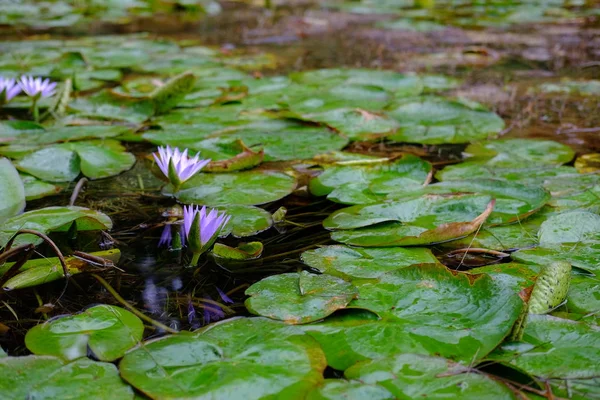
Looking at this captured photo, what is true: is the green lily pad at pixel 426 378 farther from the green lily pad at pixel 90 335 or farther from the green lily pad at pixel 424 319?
the green lily pad at pixel 90 335

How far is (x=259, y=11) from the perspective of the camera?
5.96 meters

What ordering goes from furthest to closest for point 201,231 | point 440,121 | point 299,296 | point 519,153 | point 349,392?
point 440,121, point 519,153, point 201,231, point 299,296, point 349,392

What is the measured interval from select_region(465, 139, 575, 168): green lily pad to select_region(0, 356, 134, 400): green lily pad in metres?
1.35

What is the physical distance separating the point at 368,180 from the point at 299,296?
66 cm

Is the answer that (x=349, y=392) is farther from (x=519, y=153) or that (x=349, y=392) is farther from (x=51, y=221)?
(x=519, y=153)

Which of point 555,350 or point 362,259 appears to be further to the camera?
point 362,259

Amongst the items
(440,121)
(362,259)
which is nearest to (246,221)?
(362,259)

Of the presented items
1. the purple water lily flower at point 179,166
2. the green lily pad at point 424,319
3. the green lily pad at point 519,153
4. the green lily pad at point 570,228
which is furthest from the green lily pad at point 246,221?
the green lily pad at point 519,153

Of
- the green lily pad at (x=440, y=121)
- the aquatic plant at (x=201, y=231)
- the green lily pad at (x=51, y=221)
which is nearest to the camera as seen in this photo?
the aquatic plant at (x=201, y=231)

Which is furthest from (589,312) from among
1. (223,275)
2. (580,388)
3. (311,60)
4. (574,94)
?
(311,60)

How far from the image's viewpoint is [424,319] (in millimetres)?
1020

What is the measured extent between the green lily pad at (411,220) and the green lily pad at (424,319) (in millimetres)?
208

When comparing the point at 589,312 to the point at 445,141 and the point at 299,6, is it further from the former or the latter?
the point at 299,6

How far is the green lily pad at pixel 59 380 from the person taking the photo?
33.0 inches
